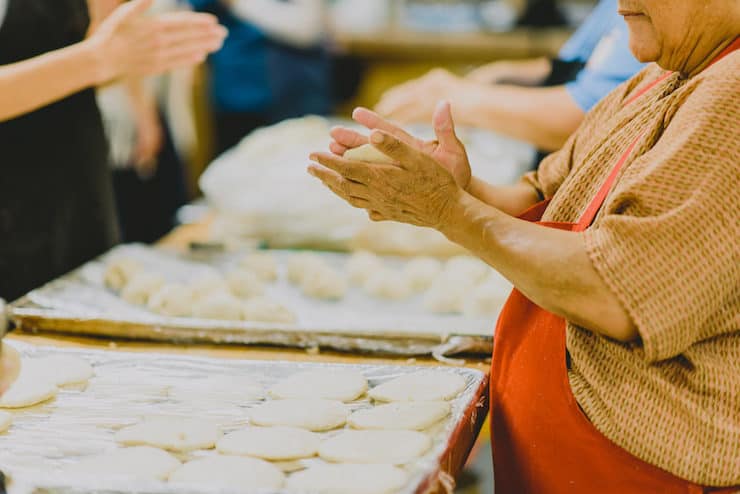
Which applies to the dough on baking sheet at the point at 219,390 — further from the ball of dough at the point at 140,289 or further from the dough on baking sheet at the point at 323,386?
the ball of dough at the point at 140,289

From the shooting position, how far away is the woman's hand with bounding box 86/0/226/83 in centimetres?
226

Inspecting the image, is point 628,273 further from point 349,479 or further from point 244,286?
point 244,286

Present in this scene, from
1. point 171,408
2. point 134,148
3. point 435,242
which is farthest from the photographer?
point 134,148

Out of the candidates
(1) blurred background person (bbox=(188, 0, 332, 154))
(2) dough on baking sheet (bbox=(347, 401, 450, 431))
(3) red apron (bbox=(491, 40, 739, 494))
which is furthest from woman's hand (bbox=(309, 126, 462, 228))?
(1) blurred background person (bbox=(188, 0, 332, 154))

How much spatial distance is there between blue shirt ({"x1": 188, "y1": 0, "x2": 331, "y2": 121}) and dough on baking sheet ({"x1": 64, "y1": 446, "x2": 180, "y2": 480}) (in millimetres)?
4097

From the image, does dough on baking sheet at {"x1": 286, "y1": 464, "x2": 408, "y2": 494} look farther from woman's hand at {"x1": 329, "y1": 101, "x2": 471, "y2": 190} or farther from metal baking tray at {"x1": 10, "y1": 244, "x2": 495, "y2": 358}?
metal baking tray at {"x1": 10, "y1": 244, "x2": 495, "y2": 358}

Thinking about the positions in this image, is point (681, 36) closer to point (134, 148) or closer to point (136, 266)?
point (136, 266)

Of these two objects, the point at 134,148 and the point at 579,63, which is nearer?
the point at 579,63

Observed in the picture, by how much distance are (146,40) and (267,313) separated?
0.75 m

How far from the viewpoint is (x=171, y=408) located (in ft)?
5.92

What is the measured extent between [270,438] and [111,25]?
1.18m

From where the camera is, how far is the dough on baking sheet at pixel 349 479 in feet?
4.66

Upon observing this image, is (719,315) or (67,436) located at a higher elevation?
(719,315)

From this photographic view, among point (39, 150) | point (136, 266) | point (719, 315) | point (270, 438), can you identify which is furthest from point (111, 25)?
point (719, 315)
